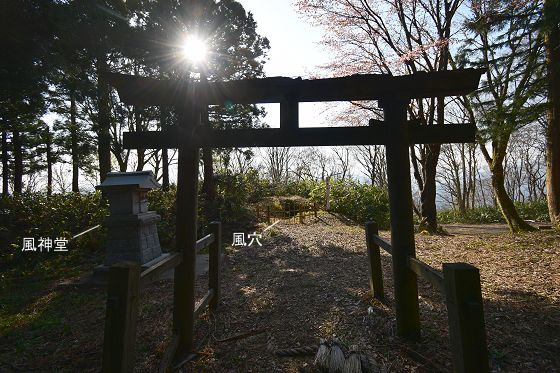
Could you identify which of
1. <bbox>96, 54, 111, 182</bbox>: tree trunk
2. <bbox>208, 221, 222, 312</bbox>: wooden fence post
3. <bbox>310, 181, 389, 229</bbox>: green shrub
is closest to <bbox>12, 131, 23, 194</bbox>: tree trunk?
<bbox>96, 54, 111, 182</bbox>: tree trunk

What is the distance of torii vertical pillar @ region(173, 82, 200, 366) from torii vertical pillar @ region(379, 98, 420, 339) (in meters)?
1.93

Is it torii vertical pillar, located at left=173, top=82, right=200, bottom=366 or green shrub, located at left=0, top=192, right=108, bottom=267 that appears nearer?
torii vertical pillar, located at left=173, top=82, right=200, bottom=366

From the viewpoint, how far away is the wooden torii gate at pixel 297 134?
277 centimetres

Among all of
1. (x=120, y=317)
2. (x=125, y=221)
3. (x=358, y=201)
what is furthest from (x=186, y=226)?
(x=358, y=201)

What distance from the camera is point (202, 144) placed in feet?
9.63

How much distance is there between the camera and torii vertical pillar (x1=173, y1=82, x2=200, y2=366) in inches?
113

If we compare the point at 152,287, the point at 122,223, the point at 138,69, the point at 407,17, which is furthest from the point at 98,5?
the point at 407,17

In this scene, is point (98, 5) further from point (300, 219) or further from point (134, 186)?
point (300, 219)

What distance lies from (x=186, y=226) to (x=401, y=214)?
2132mm

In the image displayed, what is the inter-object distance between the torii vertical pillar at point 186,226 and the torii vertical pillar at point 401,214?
193 centimetres

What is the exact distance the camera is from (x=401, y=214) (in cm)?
279

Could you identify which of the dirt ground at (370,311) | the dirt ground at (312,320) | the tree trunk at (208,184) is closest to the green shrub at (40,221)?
the dirt ground at (312,320)

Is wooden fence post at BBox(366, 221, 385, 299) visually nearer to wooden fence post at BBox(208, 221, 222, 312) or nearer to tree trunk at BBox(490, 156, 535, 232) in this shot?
wooden fence post at BBox(208, 221, 222, 312)

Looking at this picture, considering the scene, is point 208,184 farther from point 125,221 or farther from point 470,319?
point 470,319
